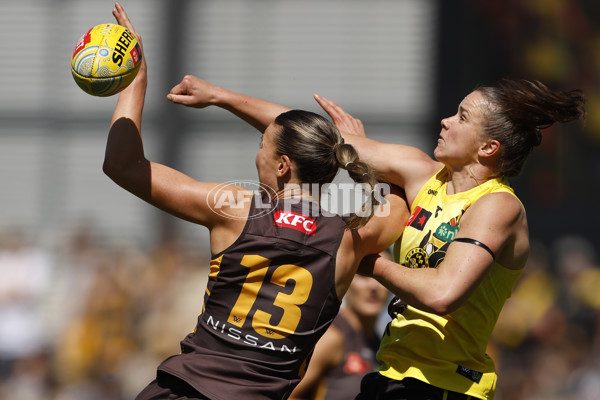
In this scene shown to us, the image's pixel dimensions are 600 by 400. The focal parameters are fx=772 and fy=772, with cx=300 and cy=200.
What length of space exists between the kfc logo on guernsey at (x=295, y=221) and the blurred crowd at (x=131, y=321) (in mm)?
4168

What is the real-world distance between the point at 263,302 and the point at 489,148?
1.07 meters

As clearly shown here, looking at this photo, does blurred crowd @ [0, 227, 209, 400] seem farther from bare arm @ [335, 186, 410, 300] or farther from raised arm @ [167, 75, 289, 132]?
bare arm @ [335, 186, 410, 300]

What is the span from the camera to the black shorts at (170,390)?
9.04 ft

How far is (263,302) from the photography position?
2785 mm

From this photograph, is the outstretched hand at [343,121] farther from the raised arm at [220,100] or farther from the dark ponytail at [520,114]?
the dark ponytail at [520,114]

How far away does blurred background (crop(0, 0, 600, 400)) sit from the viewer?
10.0 meters

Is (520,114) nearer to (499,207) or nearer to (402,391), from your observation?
(499,207)

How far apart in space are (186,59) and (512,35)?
15.4ft

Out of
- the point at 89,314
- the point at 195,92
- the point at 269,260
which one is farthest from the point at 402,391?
the point at 89,314

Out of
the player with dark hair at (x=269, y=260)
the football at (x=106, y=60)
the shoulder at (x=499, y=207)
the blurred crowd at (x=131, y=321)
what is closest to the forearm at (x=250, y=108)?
the football at (x=106, y=60)

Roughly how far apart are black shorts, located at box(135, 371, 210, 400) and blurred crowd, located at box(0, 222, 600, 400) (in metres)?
4.01

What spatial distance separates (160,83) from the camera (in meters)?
11.0

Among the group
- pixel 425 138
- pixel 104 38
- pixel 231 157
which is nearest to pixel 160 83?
pixel 231 157

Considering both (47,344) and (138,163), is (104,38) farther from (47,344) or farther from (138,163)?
(47,344)
